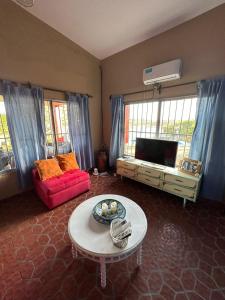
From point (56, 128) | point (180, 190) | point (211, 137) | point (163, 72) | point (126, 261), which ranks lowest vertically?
point (126, 261)

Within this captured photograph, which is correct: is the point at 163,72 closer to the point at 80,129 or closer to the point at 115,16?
the point at 115,16

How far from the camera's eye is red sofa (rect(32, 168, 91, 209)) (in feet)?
7.20

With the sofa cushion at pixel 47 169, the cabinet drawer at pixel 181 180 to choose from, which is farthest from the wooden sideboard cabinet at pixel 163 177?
the sofa cushion at pixel 47 169

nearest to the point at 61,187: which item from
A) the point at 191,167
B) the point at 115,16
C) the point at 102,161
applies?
the point at 102,161

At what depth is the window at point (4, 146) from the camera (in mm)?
2275

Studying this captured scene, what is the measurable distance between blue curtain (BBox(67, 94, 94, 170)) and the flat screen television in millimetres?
1378

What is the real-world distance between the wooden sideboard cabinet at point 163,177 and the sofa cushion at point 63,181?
38.5 inches

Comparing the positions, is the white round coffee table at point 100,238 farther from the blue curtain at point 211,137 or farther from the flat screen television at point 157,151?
the blue curtain at point 211,137

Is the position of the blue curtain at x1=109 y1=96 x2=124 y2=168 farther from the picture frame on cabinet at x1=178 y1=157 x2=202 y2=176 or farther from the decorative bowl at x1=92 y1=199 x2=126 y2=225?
the decorative bowl at x1=92 y1=199 x2=126 y2=225

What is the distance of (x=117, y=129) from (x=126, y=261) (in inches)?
106

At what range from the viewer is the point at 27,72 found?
2418mm

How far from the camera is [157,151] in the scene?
8.74 feet

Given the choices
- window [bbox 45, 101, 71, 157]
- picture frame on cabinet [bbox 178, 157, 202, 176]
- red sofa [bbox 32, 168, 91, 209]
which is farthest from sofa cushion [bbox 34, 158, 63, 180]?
picture frame on cabinet [bbox 178, 157, 202, 176]

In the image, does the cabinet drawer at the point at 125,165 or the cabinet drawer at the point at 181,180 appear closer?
the cabinet drawer at the point at 181,180
